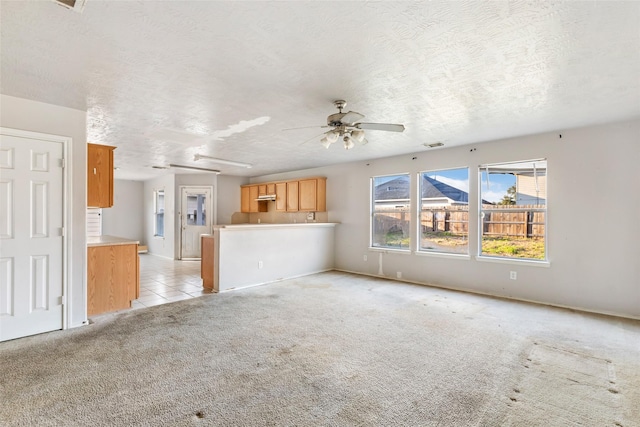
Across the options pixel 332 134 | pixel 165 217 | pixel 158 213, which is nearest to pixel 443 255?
pixel 332 134

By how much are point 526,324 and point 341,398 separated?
8.60 ft

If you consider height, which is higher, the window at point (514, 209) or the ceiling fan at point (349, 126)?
the ceiling fan at point (349, 126)

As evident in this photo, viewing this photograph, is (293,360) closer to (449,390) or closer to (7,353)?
(449,390)

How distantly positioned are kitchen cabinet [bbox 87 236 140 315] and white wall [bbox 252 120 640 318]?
474cm

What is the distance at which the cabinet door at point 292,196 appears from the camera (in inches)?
293

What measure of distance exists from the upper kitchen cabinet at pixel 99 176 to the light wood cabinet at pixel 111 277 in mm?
581

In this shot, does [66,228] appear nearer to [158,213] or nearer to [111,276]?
[111,276]

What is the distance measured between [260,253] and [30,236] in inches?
121

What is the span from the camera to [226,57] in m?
2.29

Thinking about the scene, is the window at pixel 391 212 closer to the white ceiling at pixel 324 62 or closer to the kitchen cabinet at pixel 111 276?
the white ceiling at pixel 324 62

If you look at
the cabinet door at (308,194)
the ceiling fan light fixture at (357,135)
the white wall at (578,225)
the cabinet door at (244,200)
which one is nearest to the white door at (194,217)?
the cabinet door at (244,200)

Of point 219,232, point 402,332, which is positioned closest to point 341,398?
point 402,332

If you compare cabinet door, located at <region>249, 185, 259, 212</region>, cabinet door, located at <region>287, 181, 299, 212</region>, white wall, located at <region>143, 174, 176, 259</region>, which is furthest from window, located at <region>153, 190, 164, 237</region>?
cabinet door, located at <region>287, 181, 299, 212</region>

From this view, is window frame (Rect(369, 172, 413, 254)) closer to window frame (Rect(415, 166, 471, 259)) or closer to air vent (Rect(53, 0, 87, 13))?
window frame (Rect(415, 166, 471, 259))
